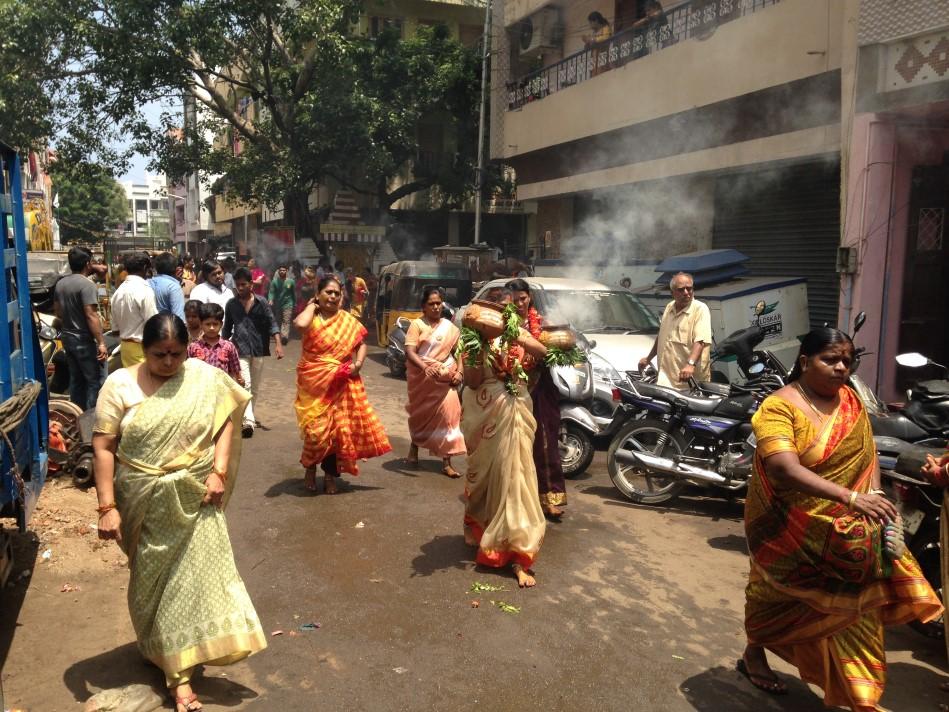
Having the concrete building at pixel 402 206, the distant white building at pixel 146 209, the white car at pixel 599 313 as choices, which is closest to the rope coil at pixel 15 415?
the white car at pixel 599 313

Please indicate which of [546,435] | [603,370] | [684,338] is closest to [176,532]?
[546,435]

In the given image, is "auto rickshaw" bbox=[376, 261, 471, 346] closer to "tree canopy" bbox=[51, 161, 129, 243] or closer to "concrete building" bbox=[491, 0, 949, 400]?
"concrete building" bbox=[491, 0, 949, 400]

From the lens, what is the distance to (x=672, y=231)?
15453 mm

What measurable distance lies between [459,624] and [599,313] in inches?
242

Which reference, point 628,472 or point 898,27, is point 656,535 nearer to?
point 628,472

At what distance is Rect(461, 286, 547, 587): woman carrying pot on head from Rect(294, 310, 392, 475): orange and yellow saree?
1.78m

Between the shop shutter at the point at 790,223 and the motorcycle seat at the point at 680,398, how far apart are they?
19.9 feet

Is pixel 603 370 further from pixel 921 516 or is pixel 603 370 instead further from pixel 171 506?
pixel 171 506

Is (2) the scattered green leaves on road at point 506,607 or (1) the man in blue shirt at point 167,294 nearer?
(2) the scattered green leaves on road at point 506,607

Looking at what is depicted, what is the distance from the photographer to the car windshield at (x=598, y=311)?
962cm

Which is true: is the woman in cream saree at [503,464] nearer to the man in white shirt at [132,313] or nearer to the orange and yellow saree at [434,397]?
the orange and yellow saree at [434,397]

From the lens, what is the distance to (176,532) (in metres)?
3.38

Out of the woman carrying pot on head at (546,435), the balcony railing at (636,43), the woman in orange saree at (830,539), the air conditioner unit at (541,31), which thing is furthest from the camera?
the air conditioner unit at (541,31)

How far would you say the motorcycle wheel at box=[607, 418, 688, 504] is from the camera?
645cm
